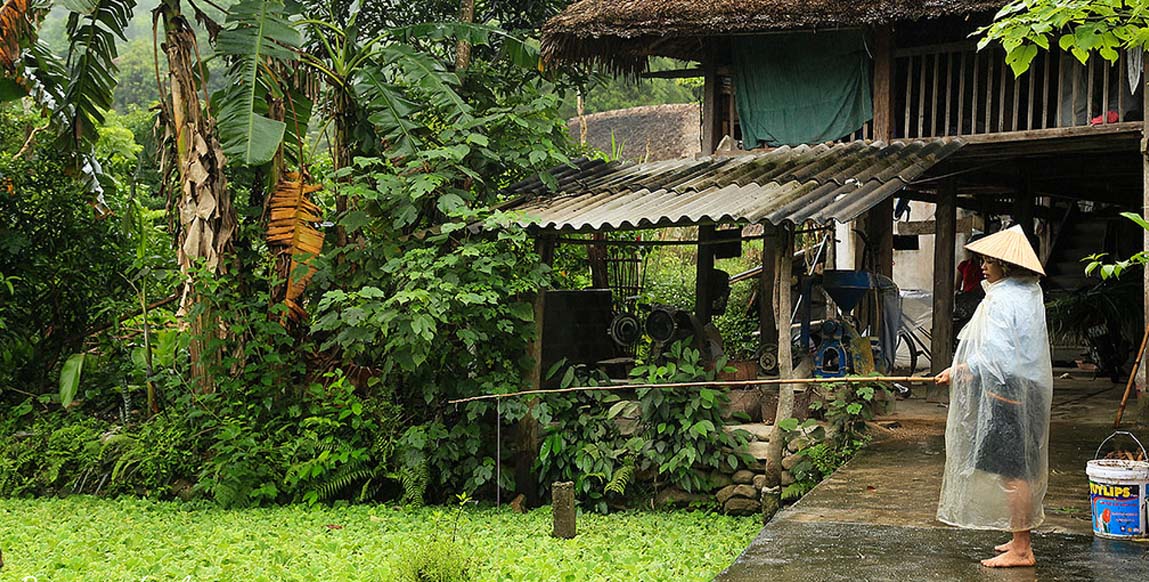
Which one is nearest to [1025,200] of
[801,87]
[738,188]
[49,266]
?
[801,87]

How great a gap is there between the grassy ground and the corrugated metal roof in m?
2.20

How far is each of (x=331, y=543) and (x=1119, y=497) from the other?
4.70 meters

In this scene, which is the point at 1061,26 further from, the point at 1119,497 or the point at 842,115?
the point at 842,115

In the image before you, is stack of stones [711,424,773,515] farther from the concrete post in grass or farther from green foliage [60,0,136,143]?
green foliage [60,0,136,143]

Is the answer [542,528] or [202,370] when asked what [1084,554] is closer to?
[542,528]

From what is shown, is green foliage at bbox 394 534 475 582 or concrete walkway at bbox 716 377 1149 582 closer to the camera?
concrete walkway at bbox 716 377 1149 582

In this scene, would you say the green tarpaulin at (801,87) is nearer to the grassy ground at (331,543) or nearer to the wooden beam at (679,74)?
the wooden beam at (679,74)

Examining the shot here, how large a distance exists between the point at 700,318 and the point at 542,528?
3.67 meters

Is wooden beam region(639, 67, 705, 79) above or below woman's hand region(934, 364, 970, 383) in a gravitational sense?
above

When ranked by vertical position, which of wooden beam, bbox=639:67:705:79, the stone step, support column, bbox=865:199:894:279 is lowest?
the stone step

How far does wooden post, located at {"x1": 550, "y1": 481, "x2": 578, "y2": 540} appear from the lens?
7703mm

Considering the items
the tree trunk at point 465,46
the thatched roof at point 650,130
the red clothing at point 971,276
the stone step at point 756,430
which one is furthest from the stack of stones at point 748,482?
the thatched roof at point 650,130

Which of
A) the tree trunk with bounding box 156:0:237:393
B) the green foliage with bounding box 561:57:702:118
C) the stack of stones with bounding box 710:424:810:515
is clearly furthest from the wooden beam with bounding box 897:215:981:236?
the green foliage with bounding box 561:57:702:118

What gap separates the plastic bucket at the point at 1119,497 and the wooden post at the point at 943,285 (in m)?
4.99
